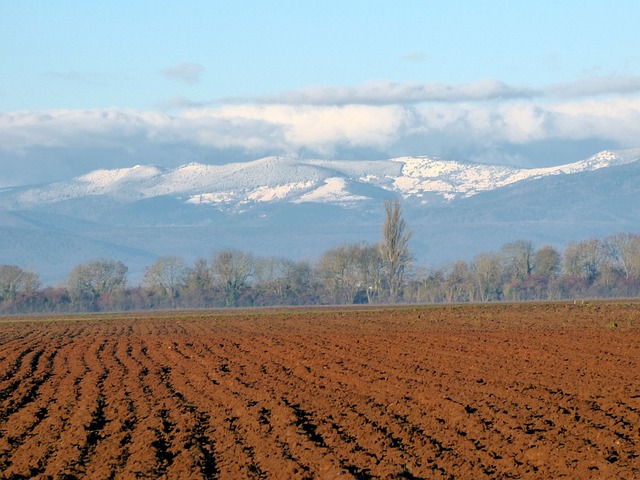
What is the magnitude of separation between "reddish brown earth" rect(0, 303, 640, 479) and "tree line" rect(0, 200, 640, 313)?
3127 inches

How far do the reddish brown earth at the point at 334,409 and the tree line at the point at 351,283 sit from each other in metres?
79.4

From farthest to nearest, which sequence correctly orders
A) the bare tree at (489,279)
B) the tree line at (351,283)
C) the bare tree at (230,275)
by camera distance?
the bare tree at (230,275)
the bare tree at (489,279)
the tree line at (351,283)

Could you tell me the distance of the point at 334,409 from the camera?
68.1ft

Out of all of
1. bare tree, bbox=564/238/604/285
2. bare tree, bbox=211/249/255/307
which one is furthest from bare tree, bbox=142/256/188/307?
bare tree, bbox=564/238/604/285

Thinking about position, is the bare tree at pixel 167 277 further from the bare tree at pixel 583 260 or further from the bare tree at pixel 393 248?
the bare tree at pixel 583 260

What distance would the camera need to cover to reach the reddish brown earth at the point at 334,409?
15586 mm

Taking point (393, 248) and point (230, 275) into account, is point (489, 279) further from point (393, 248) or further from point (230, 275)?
point (230, 275)

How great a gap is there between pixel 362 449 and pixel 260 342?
25.7 meters

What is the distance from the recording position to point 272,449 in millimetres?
16859

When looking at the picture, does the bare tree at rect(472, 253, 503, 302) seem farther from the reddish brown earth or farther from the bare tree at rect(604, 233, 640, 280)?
the reddish brown earth

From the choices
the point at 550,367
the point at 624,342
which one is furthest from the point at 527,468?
the point at 624,342

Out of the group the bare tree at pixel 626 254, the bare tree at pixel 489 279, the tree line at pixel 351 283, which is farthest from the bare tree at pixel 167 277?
the bare tree at pixel 626 254

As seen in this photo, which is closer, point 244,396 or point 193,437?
point 193,437

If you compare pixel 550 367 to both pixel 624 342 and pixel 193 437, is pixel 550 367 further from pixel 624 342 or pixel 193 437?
pixel 193 437
